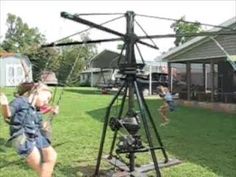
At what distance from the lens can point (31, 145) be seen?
5.86 metres

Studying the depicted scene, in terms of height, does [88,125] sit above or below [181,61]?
below

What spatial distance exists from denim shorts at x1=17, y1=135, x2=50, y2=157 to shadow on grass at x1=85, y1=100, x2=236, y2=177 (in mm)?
2959

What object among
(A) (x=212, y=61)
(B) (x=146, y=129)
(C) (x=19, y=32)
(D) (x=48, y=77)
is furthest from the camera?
(C) (x=19, y=32)

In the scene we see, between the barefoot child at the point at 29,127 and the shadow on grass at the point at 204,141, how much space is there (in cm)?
297

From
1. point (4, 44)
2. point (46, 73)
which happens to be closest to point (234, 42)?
point (46, 73)

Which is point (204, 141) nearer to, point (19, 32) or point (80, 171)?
point (80, 171)

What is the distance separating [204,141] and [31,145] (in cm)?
603

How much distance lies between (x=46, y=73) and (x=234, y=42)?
15.0 m

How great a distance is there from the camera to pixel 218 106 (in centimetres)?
2209

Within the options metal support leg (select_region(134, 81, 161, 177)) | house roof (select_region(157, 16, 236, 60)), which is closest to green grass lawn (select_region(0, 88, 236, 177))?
metal support leg (select_region(134, 81, 161, 177))

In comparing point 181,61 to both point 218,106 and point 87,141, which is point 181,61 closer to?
point 218,106

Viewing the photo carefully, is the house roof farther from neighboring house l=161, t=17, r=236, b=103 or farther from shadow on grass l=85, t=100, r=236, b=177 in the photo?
shadow on grass l=85, t=100, r=236, b=177

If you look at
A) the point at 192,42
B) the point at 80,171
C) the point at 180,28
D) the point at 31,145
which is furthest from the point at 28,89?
the point at 180,28

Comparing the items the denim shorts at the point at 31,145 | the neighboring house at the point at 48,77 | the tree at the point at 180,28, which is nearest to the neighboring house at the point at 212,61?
the tree at the point at 180,28
